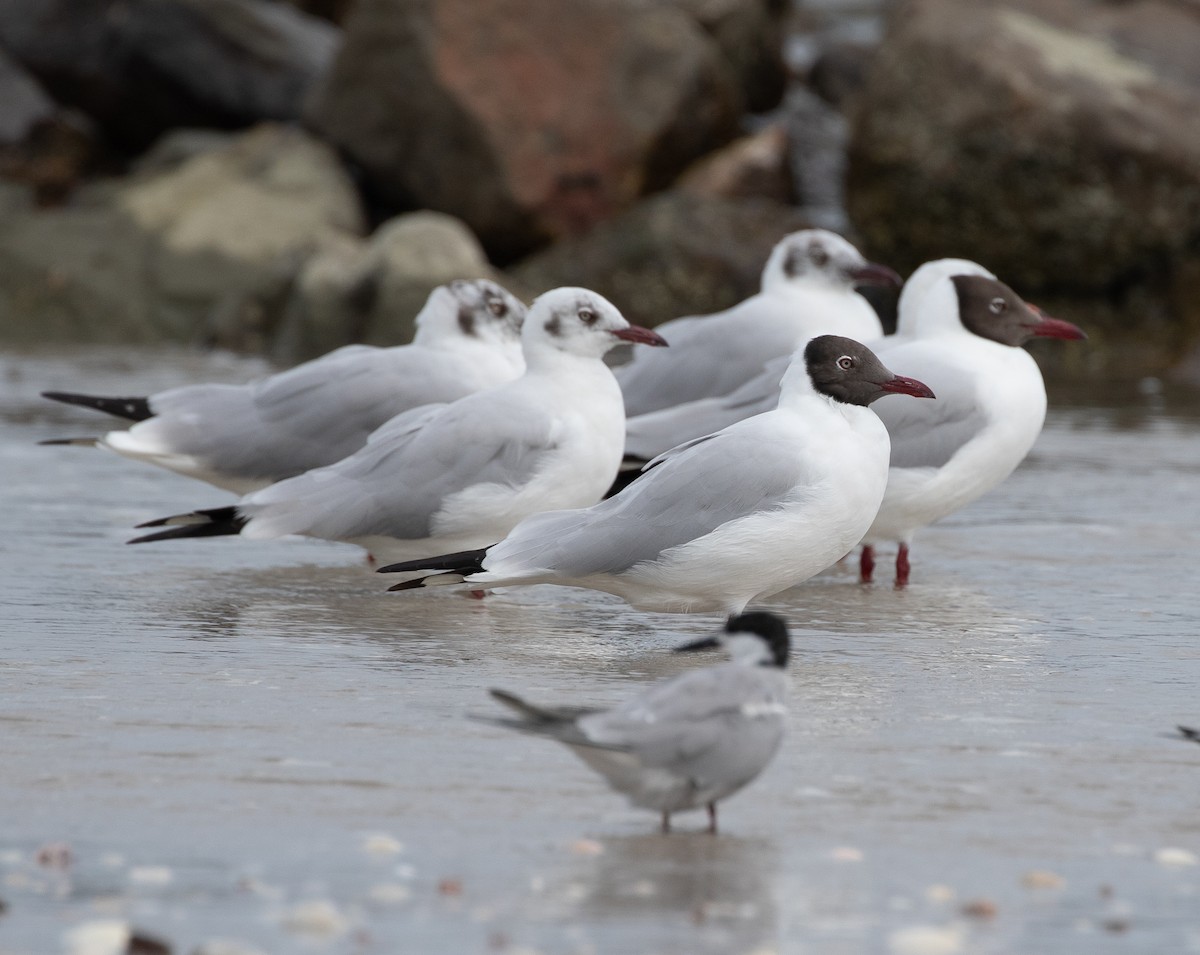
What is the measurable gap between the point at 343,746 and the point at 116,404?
3.70 meters

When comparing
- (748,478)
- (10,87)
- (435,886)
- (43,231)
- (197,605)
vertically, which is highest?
(10,87)

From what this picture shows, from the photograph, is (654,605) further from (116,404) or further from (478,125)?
(478,125)

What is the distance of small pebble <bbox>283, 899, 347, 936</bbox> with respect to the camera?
10.9ft

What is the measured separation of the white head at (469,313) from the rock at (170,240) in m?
8.44

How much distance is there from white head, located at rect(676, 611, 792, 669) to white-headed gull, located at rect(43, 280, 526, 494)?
11.4 feet

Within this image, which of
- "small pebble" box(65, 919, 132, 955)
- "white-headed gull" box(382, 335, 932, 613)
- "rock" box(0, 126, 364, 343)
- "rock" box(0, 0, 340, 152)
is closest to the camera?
"small pebble" box(65, 919, 132, 955)

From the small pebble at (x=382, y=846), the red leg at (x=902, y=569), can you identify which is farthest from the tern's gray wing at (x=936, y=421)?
the small pebble at (x=382, y=846)

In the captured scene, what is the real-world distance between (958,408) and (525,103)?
33.7ft

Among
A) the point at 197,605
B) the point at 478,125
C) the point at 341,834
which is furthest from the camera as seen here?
the point at 478,125

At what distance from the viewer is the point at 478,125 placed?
54.7 ft

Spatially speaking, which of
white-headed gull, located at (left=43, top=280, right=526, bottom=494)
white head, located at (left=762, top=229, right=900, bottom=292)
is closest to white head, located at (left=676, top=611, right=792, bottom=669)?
white-headed gull, located at (left=43, top=280, right=526, bottom=494)

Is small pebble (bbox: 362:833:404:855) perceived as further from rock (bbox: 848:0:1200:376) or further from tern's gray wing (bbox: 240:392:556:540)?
rock (bbox: 848:0:1200:376)

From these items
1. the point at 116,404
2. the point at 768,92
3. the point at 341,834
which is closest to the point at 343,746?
the point at 341,834

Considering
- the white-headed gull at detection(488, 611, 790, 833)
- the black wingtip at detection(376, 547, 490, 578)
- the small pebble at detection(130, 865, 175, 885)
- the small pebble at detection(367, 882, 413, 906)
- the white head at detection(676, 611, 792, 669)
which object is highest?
the black wingtip at detection(376, 547, 490, 578)
